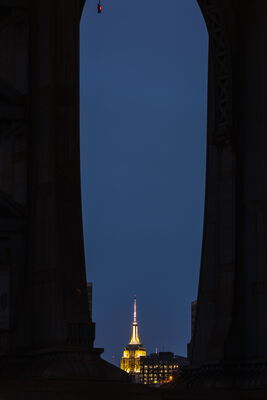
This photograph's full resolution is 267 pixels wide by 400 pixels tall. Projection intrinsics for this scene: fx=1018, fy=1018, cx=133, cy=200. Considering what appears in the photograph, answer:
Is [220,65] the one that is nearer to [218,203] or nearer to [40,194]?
[218,203]

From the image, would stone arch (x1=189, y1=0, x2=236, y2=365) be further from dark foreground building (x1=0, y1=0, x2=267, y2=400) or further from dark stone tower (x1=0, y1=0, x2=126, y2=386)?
dark stone tower (x1=0, y1=0, x2=126, y2=386)

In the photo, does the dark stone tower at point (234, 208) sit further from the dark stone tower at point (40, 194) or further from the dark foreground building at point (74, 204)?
the dark stone tower at point (40, 194)

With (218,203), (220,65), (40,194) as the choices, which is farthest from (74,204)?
(220,65)

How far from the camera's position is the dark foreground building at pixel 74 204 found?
24.5m

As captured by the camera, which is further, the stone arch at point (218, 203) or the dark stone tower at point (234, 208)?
the stone arch at point (218, 203)

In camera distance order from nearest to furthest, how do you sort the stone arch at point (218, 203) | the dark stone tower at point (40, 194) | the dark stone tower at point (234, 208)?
1. the dark stone tower at point (40, 194)
2. the dark stone tower at point (234, 208)
3. the stone arch at point (218, 203)

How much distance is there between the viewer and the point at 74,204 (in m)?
24.9

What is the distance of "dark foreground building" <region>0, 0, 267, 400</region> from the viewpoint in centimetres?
2455

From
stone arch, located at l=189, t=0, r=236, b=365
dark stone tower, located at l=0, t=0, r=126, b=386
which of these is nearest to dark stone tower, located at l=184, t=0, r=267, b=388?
stone arch, located at l=189, t=0, r=236, b=365

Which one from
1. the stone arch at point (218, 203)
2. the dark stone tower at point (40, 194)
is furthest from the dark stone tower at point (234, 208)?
the dark stone tower at point (40, 194)

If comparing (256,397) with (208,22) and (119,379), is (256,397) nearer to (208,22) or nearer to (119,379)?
(119,379)

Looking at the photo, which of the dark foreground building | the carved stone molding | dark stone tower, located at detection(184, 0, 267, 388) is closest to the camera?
the dark foreground building

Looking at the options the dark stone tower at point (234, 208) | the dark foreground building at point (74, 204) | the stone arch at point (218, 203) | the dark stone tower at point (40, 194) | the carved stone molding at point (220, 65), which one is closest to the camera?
the dark stone tower at point (40, 194)

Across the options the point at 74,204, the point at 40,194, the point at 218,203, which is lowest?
the point at 74,204
